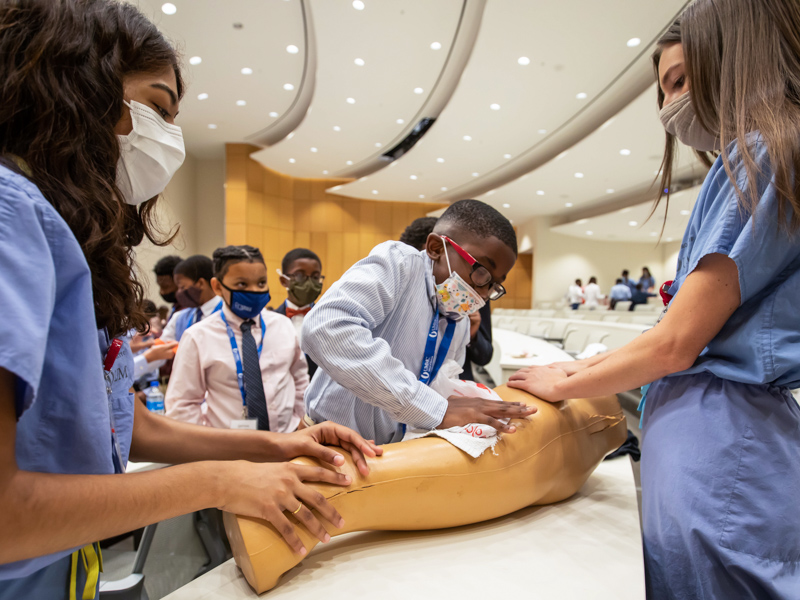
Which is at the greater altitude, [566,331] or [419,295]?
[419,295]

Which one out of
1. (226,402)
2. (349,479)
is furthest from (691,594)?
(226,402)

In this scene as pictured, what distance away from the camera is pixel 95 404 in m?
0.58

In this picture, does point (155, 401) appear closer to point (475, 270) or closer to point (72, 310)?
point (475, 270)

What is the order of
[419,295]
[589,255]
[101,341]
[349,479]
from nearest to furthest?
[101,341], [349,479], [419,295], [589,255]

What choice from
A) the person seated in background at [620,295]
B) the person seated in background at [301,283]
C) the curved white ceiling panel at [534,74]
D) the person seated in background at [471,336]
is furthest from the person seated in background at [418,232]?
the person seated in background at [620,295]

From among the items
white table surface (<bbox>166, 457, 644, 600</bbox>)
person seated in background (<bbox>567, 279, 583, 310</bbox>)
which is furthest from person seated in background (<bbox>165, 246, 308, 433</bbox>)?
person seated in background (<bbox>567, 279, 583, 310</bbox>)

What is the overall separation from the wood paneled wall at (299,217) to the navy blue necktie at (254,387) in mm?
10404

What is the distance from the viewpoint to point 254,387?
2035mm

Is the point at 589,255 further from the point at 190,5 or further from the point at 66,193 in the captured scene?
the point at 66,193

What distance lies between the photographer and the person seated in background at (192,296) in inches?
125

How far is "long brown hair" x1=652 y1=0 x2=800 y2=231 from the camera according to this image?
0.80 meters

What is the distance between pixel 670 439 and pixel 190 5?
8012mm

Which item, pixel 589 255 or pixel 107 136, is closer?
pixel 107 136

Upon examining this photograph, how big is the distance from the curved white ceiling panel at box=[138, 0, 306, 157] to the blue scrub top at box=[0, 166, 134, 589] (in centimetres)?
556
